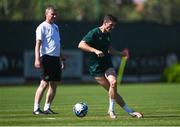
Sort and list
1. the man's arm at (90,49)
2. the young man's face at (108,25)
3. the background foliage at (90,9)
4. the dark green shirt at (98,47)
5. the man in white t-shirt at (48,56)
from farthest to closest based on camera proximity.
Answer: the background foliage at (90,9) → the man in white t-shirt at (48,56) → the dark green shirt at (98,47) → the young man's face at (108,25) → the man's arm at (90,49)

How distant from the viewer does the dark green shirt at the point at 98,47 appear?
15431mm

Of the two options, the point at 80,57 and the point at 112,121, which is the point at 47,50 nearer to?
the point at 112,121

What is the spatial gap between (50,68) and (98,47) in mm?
1618

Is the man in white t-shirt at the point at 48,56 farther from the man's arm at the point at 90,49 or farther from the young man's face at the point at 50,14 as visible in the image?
the man's arm at the point at 90,49

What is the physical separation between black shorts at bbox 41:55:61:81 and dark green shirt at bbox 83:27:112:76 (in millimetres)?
1236

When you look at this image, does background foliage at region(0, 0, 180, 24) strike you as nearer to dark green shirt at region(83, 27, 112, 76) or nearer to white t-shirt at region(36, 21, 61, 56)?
white t-shirt at region(36, 21, 61, 56)

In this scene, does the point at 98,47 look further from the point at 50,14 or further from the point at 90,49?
the point at 50,14

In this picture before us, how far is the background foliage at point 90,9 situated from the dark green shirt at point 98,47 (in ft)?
74.3

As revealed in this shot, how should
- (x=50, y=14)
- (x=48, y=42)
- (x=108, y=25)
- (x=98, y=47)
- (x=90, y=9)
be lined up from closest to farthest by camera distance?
(x=108, y=25) → (x=98, y=47) → (x=50, y=14) → (x=48, y=42) → (x=90, y=9)

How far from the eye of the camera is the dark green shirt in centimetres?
1543

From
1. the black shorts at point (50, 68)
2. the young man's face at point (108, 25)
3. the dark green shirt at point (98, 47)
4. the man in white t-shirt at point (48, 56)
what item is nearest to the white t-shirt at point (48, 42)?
the man in white t-shirt at point (48, 56)

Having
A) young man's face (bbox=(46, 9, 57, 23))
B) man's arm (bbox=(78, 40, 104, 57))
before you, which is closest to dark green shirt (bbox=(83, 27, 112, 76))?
man's arm (bbox=(78, 40, 104, 57))

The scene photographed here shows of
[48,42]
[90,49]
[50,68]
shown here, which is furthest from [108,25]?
[50,68]

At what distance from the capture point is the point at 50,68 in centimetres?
1659
